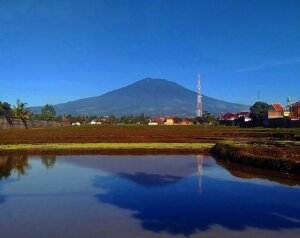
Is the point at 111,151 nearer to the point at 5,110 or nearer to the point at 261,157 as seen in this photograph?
the point at 261,157

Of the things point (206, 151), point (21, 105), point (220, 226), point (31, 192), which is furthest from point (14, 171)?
point (21, 105)

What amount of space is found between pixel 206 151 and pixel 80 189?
19956 millimetres

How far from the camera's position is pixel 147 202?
14.3 m

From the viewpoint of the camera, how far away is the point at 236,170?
76.6 feet

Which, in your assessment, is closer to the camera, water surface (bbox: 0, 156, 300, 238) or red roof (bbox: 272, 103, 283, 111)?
water surface (bbox: 0, 156, 300, 238)

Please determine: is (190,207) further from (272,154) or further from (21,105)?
(21,105)

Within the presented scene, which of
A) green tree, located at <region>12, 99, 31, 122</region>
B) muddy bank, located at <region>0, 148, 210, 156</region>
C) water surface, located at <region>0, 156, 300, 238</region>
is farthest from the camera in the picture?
green tree, located at <region>12, 99, 31, 122</region>

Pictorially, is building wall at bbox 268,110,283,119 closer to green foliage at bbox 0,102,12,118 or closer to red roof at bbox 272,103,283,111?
red roof at bbox 272,103,283,111

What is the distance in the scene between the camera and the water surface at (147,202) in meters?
10.9

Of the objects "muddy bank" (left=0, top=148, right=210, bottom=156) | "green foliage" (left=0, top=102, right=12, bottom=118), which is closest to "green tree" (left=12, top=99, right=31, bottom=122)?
"green foliage" (left=0, top=102, right=12, bottom=118)

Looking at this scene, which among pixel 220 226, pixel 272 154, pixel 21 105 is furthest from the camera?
pixel 21 105

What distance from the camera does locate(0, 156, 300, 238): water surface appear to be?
35.9ft

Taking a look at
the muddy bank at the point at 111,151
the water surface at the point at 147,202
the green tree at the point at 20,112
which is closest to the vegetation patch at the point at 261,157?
the water surface at the point at 147,202

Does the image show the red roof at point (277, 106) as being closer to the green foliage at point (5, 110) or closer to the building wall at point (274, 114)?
the building wall at point (274, 114)
